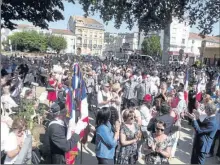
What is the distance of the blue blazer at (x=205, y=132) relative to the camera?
16.2 feet

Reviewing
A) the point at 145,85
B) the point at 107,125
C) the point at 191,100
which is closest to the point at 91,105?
the point at 145,85

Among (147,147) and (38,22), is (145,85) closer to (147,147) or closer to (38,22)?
(38,22)

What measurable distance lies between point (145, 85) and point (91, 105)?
6.50ft

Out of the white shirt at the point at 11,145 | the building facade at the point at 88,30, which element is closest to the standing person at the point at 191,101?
the white shirt at the point at 11,145

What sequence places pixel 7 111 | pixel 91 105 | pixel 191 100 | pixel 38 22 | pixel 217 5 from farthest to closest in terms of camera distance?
pixel 217 5, pixel 38 22, pixel 91 105, pixel 191 100, pixel 7 111

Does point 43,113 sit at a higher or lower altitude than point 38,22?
lower

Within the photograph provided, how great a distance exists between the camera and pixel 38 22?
1148cm

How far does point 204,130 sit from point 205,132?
0.13ft

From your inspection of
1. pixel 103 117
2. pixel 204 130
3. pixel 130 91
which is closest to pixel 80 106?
pixel 103 117

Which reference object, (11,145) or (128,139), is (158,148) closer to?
(128,139)

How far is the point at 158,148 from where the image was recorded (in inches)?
167

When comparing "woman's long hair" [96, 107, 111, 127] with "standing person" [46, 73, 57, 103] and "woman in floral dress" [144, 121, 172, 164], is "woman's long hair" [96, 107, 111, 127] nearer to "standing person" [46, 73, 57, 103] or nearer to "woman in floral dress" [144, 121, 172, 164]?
"woman in floral dress" [144, 121, 172, 164]

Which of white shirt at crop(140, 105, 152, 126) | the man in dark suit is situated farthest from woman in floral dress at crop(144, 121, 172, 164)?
white shirt at crop(140, 105, 152, 126)

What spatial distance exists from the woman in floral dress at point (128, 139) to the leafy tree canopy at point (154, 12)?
10858mm
